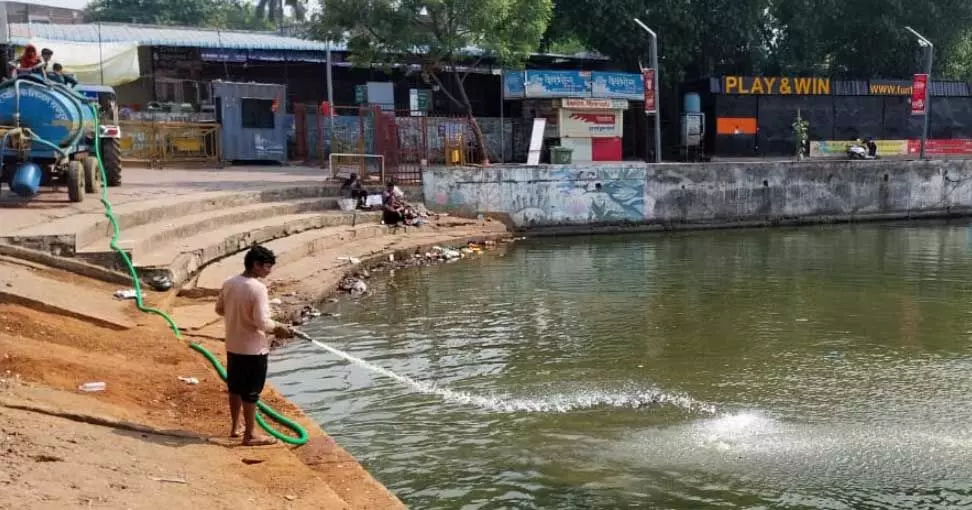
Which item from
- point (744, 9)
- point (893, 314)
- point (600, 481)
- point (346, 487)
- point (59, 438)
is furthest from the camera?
point (744, 9)

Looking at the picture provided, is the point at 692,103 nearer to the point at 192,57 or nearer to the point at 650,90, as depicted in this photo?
the point at 650,90

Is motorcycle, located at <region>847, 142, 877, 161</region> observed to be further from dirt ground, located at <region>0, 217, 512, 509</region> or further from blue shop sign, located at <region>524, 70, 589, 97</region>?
dirt ground, located at <region>0, 217, 512, 509</region>

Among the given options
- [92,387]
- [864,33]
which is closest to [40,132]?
[92,387]

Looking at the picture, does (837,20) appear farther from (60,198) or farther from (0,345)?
(0,345)

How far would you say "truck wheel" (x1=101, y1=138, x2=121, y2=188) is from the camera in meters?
16.6

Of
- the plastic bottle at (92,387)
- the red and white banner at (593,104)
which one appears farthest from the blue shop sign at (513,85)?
the plastic bottle at (92,387)

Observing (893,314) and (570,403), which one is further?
(893,314)

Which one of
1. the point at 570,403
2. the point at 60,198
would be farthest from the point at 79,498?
the point at 60,198

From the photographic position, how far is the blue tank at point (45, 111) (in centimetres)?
1342

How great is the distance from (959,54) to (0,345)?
44.3 meters

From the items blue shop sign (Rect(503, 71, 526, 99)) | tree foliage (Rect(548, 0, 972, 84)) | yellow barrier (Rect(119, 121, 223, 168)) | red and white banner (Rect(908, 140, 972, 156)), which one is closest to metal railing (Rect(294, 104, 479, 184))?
blue shop sign (Rect(503, 71, 526, 99))

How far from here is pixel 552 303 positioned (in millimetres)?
13922

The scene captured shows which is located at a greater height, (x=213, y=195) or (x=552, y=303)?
(x=213, y=195)

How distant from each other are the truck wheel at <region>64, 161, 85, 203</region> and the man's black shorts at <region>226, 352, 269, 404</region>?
8.92 metres
